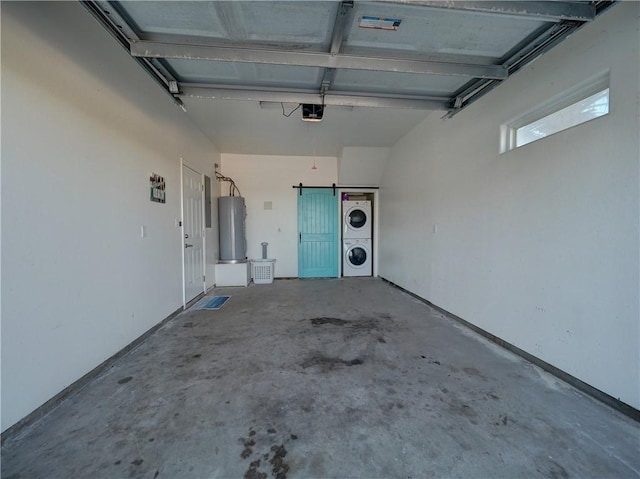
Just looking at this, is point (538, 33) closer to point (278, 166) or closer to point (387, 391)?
point (387, 391)

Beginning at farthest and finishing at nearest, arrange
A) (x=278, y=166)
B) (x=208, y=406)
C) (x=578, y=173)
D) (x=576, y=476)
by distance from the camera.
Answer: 1. (x=278, y=166)
2. (x=578, y=173)
3. (x=208, y=406)
4. (x=576, y=476)

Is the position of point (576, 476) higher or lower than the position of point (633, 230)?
lower

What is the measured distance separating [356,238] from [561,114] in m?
4.36

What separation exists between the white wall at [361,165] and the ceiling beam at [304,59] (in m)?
2.99

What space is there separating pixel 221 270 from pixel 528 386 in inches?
183

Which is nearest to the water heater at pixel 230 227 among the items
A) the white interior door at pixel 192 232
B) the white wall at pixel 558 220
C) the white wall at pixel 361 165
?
the white interior door at pixel 192 232

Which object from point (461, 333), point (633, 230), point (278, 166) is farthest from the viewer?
point (278, 166)

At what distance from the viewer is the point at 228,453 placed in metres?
1.39

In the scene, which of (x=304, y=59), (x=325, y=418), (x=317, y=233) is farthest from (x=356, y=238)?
(x=325, y=418)

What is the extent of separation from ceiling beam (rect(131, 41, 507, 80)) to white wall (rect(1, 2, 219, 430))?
0.48m

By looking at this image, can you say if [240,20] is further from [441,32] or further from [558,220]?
[558,220]

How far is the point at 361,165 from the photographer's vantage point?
5.72 m

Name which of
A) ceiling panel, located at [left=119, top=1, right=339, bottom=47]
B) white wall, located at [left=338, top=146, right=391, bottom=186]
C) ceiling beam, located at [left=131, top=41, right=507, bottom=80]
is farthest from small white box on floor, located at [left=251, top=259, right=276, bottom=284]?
ceiling panel, located at [left=119, top=1, right=339, bottom=47]

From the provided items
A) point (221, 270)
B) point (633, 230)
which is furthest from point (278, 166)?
point (633, 230)
